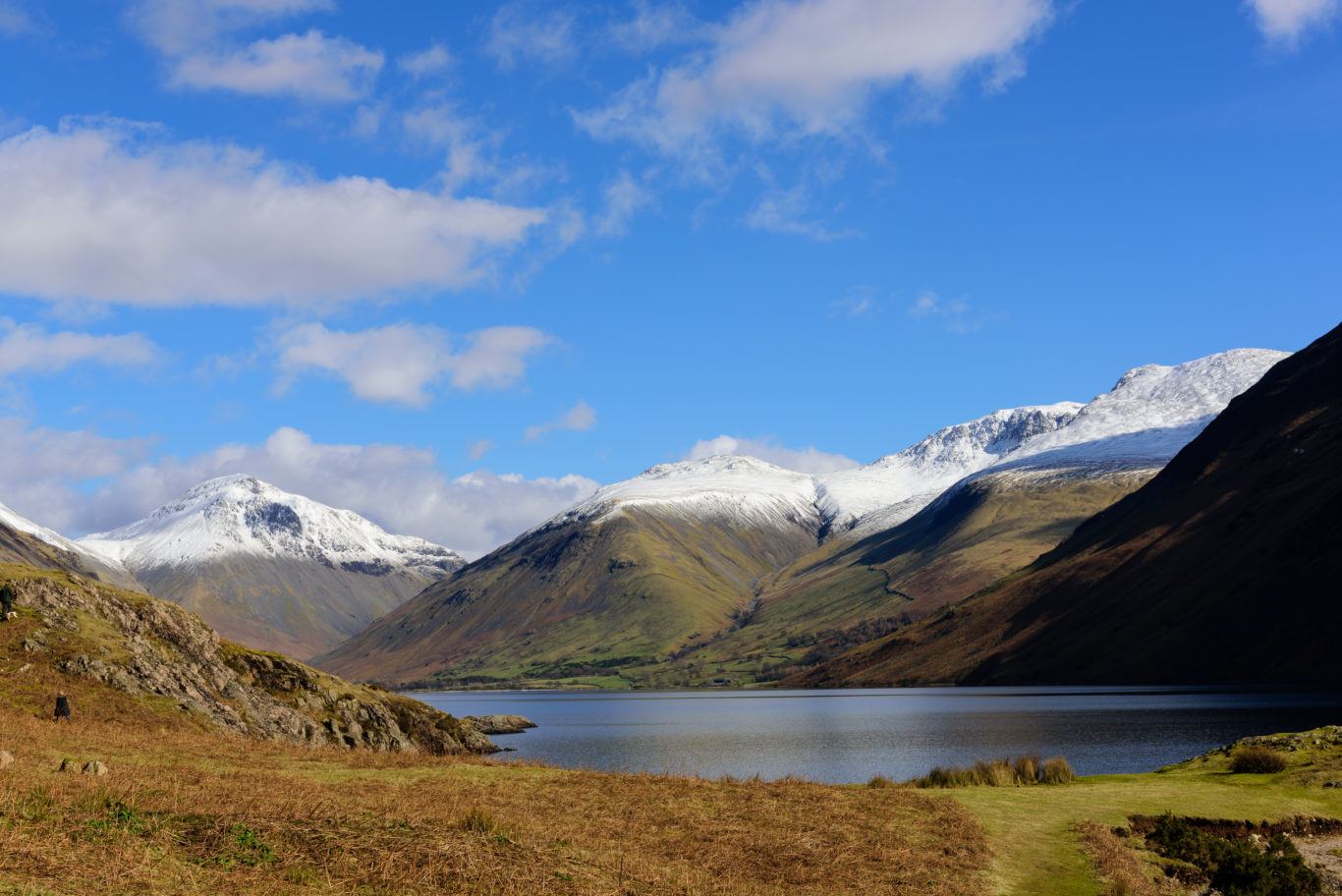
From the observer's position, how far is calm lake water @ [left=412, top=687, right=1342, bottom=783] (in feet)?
234

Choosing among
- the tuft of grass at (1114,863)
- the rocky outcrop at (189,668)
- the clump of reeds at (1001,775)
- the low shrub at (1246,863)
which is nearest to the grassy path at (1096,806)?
the tuft of grass at (1114,863)

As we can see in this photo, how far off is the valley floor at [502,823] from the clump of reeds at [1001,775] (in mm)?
1697

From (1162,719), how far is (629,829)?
333 ft

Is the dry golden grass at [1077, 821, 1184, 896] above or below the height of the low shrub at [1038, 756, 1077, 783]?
above

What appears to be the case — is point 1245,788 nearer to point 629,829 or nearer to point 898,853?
point 898,853

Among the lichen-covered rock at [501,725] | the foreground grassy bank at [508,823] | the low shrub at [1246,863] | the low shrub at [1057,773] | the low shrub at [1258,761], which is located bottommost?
the lichen-covered rock at [501,725]

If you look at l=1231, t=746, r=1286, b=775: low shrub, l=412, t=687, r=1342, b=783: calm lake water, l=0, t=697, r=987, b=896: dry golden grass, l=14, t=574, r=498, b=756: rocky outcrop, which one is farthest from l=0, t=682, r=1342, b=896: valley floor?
l=412, t=687, r=1342, b=783: calm lake water

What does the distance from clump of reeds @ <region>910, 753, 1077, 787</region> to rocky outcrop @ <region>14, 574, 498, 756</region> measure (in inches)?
1201

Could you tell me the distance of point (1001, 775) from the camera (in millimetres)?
35469

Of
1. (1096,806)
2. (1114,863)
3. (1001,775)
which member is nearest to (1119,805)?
(1096,806)

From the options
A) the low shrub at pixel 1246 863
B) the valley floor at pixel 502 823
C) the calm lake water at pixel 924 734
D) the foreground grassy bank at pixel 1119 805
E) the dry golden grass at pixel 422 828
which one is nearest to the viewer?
the dry golden grass at pixel 422 828

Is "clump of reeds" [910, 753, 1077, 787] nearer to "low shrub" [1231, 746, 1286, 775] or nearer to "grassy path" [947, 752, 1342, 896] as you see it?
"grassy path" [947, 752, 1342, 896]

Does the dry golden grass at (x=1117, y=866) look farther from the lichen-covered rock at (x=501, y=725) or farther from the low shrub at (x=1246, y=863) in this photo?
the lichen-covered rock at (x=501, y=725)

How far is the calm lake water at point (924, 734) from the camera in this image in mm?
71188
